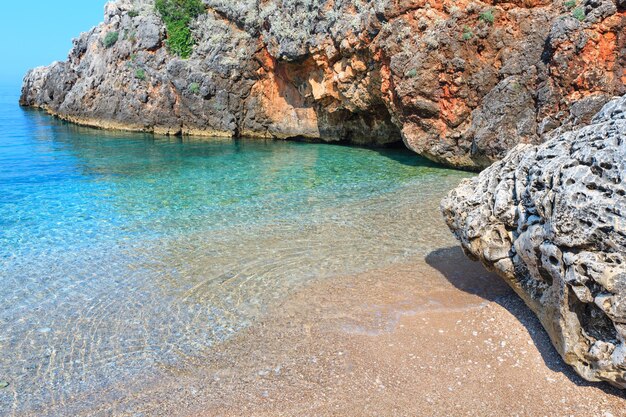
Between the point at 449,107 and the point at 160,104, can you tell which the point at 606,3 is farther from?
the point at 160,104

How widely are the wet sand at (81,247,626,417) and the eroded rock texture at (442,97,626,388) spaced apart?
394 mm

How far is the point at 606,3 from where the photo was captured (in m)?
13.3

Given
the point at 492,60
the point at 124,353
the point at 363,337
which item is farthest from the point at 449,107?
the point at 124,353

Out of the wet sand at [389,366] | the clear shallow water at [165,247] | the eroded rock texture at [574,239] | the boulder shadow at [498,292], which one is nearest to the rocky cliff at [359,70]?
the clear shallow water at [165,247]

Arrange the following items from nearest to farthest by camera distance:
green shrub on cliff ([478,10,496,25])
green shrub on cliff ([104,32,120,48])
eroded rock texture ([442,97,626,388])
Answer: eroded rock texture ([442,97,626,388]), green shrub on cliff ([478,10,496,25]), green shrub on cliff ([104,32,120,48])

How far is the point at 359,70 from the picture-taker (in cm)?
1981

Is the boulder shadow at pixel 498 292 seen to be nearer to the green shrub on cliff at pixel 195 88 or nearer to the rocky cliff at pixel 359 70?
the rocky cliff at pixel 359 70

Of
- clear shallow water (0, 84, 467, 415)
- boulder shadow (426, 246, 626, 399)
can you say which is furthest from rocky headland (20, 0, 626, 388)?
clear shallow water (0, 84, 467, 415)

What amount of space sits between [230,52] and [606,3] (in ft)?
58.5

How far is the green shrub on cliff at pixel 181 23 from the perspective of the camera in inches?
1105

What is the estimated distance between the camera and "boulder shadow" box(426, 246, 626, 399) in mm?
5547

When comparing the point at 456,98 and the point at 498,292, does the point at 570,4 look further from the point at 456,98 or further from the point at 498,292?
the point at 498,292

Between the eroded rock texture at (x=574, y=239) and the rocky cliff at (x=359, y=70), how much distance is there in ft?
24.5

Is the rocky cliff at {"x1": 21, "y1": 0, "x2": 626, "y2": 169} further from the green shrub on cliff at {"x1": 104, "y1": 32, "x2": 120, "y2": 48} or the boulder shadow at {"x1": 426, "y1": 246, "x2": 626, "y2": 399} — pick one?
the boulder shadow at {"x1": 426, "y1": 246, "x2": 626, "y2": 399}
